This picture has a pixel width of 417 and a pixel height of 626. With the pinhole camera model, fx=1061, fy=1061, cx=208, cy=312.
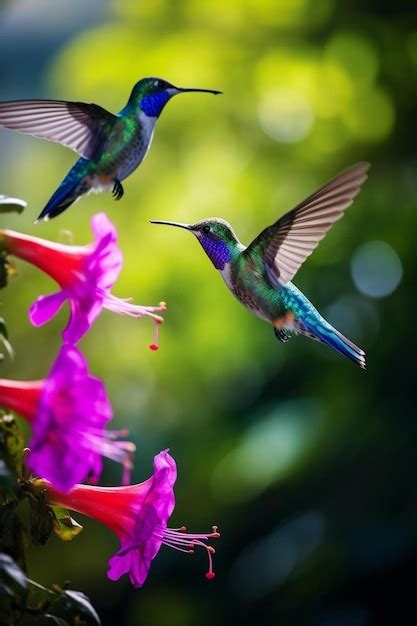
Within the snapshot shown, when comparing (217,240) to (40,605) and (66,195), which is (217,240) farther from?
(40,605)

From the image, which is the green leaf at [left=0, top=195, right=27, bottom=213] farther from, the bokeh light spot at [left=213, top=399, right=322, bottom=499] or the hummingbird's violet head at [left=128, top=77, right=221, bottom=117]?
the bokeh light spot at [left=213, top=399, right=322, bottom=499]

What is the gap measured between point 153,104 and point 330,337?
0.38 m

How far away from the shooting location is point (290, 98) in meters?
4.48

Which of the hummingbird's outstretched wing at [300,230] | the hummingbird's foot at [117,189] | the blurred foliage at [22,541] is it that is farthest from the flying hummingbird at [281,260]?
the blurred foliage at [22,541]

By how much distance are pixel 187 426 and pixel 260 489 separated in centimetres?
52

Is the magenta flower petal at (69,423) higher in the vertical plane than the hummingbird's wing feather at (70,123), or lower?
lower

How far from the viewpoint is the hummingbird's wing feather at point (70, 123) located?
1.25 meters

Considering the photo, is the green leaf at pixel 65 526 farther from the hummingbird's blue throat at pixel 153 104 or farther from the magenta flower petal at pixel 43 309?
the hummingbird's blue throat at pixel 153 104

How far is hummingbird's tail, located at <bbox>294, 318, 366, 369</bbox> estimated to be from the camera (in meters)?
1.34

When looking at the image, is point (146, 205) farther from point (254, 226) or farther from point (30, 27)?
point (30, 27)

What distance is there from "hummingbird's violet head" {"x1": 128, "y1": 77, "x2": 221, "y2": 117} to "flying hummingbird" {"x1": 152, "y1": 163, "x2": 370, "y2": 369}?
15 centimetres

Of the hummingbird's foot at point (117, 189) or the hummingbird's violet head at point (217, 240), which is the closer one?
the hummingbird's foot at point (117, 189)

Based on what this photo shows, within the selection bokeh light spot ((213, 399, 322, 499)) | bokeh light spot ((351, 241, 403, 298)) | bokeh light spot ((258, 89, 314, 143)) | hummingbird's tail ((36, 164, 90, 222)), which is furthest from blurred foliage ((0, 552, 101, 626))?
bokeh light spot ((258, 89, 314, 143))

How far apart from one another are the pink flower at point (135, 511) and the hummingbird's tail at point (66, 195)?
324 mm
